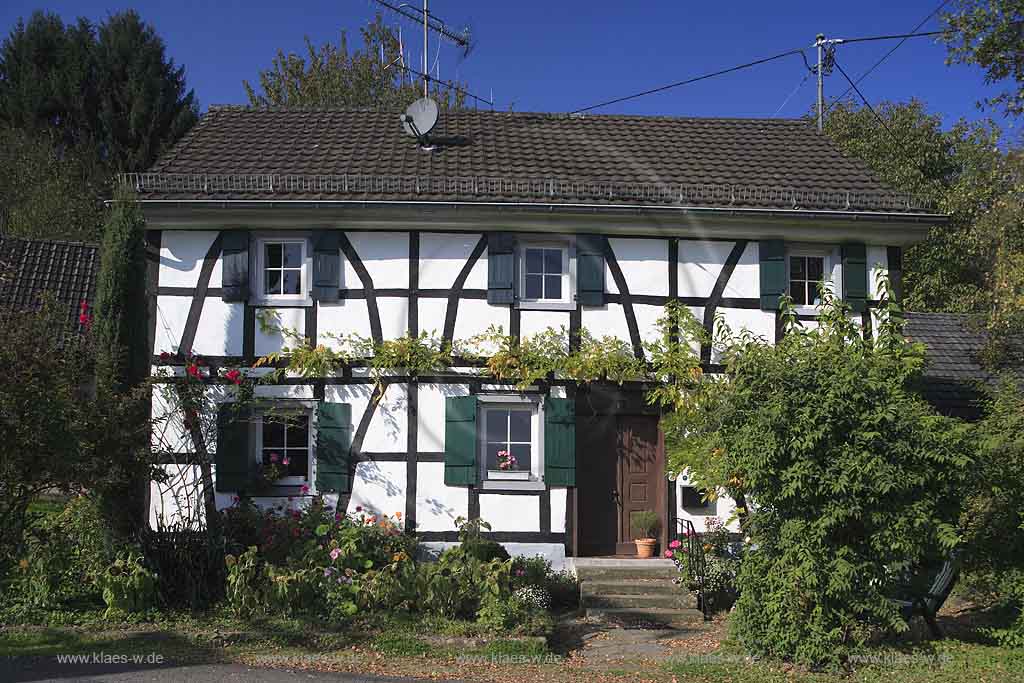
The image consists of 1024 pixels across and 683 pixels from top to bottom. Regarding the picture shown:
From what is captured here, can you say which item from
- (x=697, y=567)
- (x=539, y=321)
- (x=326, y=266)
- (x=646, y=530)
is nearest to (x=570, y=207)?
(x=539, y=321)

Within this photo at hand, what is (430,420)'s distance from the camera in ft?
39.9

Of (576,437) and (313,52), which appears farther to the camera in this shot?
(313,52)

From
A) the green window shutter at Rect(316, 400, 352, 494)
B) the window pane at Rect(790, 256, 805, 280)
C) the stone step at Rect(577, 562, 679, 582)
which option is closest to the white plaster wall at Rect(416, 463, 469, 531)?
the green window shutter at Rect(316, 400, 352, 494)

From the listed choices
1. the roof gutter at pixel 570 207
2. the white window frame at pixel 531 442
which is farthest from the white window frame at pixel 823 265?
the white window frame at pixel 531 442

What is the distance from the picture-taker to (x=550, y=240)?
41.5 ft

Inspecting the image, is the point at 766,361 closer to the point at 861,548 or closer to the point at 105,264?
the point at 861,548

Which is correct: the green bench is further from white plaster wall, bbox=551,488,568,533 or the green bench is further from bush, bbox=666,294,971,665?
white plaster wall, bbox=551,488,568,533

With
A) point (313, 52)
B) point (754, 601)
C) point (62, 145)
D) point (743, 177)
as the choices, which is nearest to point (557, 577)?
point (754, 601)

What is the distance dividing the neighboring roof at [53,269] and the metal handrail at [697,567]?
1178 cm

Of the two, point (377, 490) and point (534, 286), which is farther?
point (534, 286)

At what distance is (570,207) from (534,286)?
1.27 m

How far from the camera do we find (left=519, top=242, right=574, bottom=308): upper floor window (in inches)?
496

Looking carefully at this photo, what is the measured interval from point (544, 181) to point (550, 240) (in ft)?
2.94

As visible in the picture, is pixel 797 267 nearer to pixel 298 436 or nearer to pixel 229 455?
pixel 298 436
